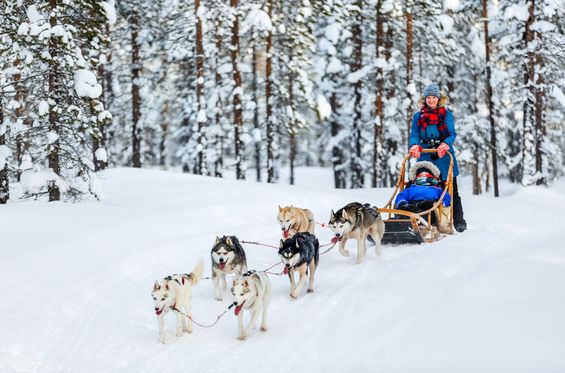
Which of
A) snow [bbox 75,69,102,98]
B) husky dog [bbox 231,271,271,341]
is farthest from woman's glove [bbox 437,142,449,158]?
snow [bbox 75,69,102,98]

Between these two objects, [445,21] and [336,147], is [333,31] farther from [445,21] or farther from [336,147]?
[336,147]

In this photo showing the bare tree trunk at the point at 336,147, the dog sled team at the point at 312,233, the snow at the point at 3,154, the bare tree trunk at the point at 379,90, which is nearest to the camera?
the dog sled team at the point at 312,233

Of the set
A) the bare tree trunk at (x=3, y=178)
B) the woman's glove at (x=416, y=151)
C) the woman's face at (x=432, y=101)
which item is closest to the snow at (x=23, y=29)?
the bare tree trunk at (x=3, y=178)

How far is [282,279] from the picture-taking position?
815 centimetres

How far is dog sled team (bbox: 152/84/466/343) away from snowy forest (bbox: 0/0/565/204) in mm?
5989

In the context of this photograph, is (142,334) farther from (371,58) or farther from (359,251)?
(371,58)

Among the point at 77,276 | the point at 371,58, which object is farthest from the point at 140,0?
the point at 77,276

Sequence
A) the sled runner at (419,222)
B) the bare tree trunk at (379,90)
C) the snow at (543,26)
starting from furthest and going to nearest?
1. the bare tree trunk at (379,90)
2. the snow at (543,26)
3. the sled runner at (419,222)

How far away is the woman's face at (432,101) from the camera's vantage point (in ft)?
33.4

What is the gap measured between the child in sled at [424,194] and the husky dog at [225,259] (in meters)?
3.47

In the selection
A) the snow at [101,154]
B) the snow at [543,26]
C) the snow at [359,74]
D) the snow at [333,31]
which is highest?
the snow at [333,31]

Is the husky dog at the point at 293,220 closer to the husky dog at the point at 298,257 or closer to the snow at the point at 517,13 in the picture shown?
the husky dog at the point at 298,257

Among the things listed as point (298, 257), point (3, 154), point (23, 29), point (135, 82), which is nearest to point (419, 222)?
point (298, 257)

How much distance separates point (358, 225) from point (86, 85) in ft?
22.3
